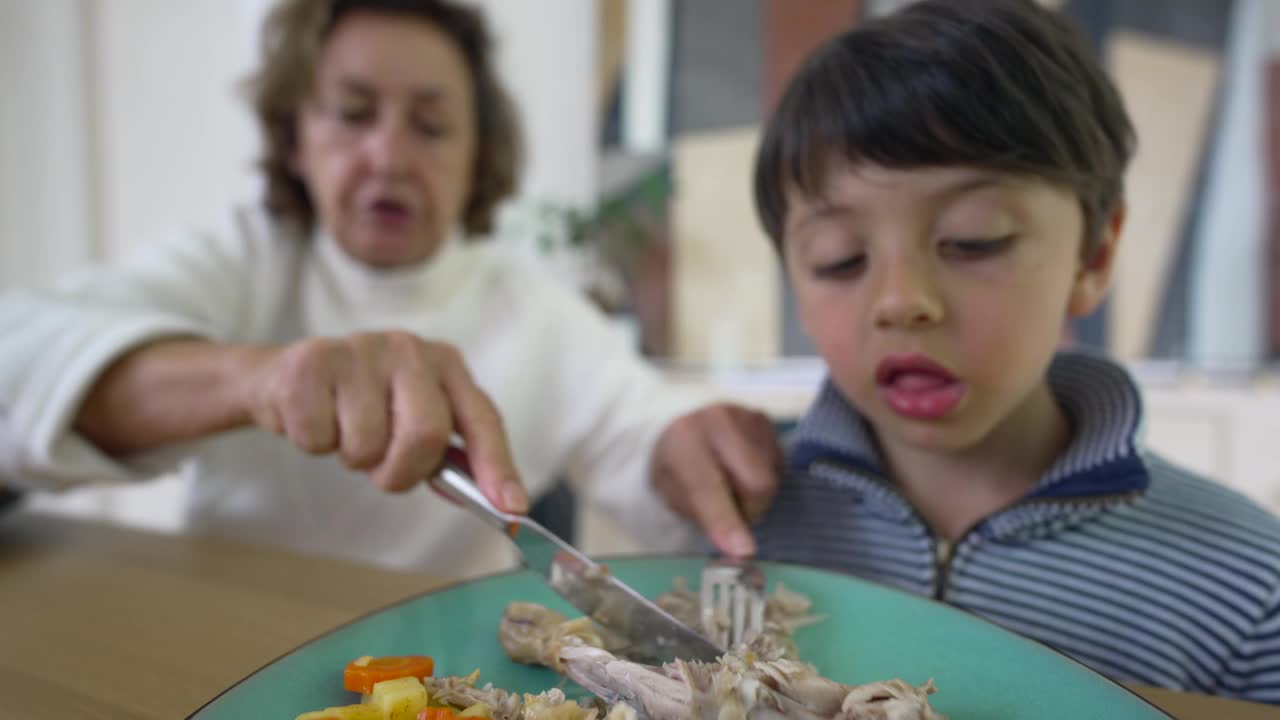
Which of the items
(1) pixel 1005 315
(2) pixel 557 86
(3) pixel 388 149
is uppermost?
(2) pixel 557 86

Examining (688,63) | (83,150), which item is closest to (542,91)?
(688,63)

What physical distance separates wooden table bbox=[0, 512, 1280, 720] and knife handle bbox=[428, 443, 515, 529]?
0.09 metres

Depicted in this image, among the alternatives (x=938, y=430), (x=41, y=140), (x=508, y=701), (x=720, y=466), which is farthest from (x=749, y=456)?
(x=41, y=140)

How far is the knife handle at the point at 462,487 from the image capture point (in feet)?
1.51

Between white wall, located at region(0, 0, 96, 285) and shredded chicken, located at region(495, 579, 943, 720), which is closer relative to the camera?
shredded chicken, located at region(495, 579, 943, 720)

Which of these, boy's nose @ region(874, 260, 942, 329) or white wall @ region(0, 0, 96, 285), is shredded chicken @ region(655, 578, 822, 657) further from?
white wall @ region(0, 0, 96, 285)

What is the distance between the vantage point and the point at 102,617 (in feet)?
1.65

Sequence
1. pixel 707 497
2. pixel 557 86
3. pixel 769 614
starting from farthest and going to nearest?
pixel 557 86
pixel 707 497
pixel 769 614

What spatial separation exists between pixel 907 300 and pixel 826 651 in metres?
0.23

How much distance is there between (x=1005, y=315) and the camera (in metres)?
0.51

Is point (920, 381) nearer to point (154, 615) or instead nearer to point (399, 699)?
point (399, 699)

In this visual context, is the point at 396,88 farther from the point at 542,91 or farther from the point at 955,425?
the point at 542,91

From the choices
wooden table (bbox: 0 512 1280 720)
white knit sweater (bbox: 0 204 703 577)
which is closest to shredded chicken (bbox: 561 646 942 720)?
wooden table (bbox: 0 512 1280 720)

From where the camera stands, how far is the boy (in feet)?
1.66
